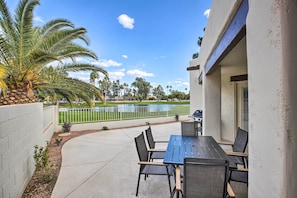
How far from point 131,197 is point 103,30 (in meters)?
11.4

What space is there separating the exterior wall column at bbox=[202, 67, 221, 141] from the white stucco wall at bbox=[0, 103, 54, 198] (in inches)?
180

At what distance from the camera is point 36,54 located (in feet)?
13.3

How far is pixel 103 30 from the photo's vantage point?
38.6 feet

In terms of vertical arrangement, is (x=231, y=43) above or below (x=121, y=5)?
below

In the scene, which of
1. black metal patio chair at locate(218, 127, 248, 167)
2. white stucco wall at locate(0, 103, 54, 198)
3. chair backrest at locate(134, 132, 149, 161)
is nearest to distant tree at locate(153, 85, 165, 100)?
black metal patio chair at locate(218, 127, 248, 167)

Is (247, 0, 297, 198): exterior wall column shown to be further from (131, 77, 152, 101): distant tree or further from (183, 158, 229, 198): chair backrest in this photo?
(131, 77, 152, 101): distant tree

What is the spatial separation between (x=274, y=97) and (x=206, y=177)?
1.24 meters

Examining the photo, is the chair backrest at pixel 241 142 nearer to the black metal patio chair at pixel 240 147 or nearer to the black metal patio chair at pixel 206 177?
the black metal patio chair at pixel 240 147

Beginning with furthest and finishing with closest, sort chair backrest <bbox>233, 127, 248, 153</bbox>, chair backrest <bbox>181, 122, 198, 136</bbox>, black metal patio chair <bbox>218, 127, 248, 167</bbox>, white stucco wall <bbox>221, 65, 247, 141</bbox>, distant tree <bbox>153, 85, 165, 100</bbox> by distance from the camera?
distant tree <bbox>153, 85, 165, 100</bbox> → white stucco wall <bbox>221, 65, 247, 141</bbox> → chair backrest <bbox>181, 122, 198, 136</bbox> → chair backrest <bbox>233, 127, 248, 153</bbox> → black metal patio chair <bbox>218, 127, 248, 167</bbox>

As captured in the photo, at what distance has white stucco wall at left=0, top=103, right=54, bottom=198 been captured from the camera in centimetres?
219

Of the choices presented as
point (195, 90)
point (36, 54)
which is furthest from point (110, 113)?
point (36, 54)

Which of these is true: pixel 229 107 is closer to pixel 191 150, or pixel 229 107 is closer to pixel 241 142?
pixel 241 142

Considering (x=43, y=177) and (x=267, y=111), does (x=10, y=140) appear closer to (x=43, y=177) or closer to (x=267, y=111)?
(x=43, y=177)

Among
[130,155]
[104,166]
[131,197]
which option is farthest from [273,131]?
[130,155]
